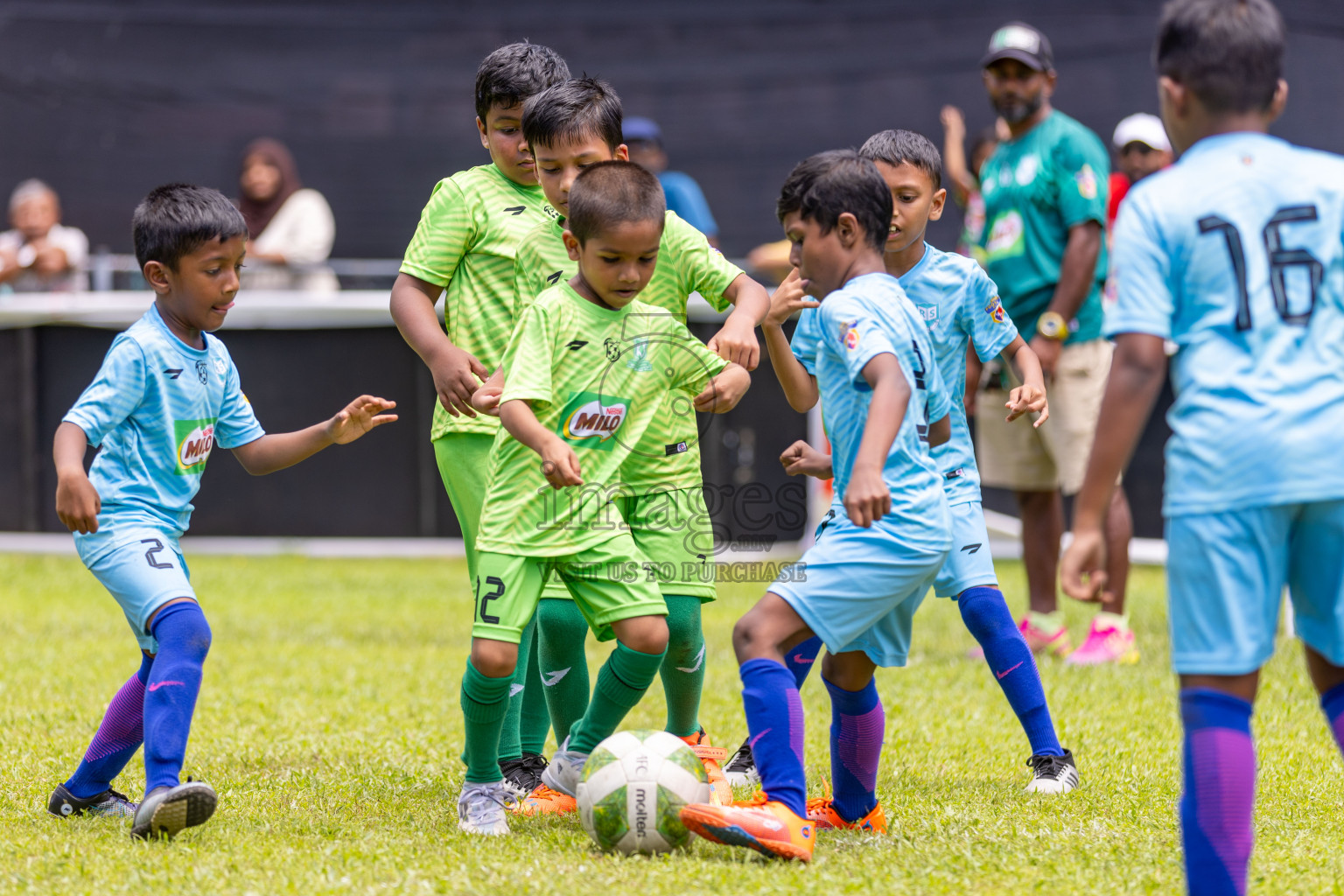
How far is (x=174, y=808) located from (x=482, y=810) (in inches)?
28.9

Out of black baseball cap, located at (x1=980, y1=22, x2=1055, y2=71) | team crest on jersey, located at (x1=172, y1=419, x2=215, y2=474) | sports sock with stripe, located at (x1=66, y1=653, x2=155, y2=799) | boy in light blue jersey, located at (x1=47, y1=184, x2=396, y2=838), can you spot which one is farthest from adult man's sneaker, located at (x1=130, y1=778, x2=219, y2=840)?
black baseball cap, located at (x1=980, y1=22, x2=1055, y2=71)

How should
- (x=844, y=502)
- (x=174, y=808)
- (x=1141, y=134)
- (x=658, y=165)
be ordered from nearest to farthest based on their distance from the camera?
(x=844, y=502)
(x=174, y=808)
(x=1141, y=134)
(x=658, y=165)

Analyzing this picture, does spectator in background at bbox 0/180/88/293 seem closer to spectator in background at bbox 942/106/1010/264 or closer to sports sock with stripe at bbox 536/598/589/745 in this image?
spectator in background at bbox 942/106/1010/264

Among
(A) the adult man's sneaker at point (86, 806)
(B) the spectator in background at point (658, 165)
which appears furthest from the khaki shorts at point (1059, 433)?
(A) the adult man's sneaker at point (86, 806)

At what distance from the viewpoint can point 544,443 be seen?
10.6ft

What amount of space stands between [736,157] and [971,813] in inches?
356

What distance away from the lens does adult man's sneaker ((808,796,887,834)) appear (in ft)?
11.8

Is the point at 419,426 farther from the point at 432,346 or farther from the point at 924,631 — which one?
the point at 432,346

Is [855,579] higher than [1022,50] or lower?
lower

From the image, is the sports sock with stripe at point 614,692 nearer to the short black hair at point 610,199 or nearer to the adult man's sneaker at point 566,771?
the adult man's sneaker at point 566,771

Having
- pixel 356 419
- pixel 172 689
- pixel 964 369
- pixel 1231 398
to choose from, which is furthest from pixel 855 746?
pixel 172 689

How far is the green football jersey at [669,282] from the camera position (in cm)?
380

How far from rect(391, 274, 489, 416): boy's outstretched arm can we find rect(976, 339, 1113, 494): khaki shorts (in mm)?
3367

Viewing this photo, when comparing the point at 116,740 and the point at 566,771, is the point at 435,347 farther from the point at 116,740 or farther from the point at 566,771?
the point at 116,740
